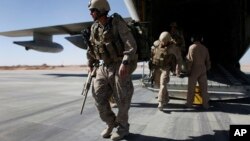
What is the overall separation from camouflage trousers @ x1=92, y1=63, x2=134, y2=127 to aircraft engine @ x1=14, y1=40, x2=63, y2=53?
16829 millimetres

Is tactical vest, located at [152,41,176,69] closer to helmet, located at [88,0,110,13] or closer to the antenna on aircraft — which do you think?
helmet, located at [88,0,110,13]

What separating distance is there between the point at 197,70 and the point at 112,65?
3.06 meters

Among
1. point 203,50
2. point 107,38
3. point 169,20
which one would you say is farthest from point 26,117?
point 169,20

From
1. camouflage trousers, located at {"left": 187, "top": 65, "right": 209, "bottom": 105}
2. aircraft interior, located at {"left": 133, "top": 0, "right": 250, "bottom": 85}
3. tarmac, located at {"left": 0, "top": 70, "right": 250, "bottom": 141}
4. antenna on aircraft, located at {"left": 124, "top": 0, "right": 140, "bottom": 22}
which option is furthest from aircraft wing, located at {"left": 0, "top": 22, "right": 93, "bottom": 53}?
camouflage trousers, located at {"left": 187, "top": 65, "right": 209, "bottom": 105}

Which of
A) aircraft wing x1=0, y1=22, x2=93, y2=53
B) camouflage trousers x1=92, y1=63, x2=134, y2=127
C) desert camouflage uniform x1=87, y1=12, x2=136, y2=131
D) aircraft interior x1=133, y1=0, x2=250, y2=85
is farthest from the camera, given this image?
aircraft wing x1=0, y1=22, x2=93, y2=53

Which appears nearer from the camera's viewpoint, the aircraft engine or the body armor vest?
the body armor vest

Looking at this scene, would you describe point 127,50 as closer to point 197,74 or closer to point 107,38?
point 107,38

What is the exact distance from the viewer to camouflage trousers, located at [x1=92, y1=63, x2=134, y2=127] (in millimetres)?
4254

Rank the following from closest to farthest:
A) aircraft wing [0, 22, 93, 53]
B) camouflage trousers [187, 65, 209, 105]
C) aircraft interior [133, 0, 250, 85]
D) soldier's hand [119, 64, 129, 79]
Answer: soldier's hand [119, 64, 129, 79] → camouflage trousers [187, 65, 209, 105] → aircraft interior [133, 0, 250, 85] → aircraft wing [0, 22, 93, 53]

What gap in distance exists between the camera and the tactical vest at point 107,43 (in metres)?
4.18

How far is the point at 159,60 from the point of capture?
6.61m

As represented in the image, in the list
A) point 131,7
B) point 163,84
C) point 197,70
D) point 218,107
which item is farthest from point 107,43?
point 131,7

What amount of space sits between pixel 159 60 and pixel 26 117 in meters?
3.05

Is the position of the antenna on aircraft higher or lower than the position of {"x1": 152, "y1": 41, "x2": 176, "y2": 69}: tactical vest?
higher
